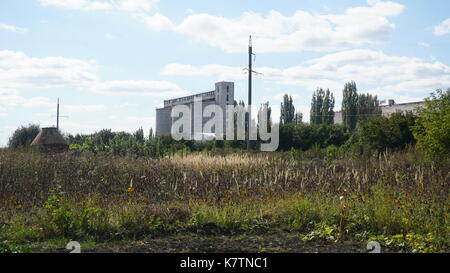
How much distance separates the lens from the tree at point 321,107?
45.6 meters

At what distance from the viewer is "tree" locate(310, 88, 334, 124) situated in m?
45.6

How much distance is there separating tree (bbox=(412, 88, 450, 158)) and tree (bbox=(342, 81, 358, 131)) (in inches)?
1129

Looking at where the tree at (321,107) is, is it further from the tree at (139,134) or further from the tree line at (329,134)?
the tree at (139,134)

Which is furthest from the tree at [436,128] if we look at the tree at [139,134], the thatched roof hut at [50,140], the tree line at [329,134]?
the tree at [139,134]

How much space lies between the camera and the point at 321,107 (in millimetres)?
46156

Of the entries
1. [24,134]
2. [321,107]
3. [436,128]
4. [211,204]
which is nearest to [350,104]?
[321,107]

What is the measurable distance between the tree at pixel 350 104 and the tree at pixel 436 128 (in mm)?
28683

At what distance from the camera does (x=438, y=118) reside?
45.6 feet

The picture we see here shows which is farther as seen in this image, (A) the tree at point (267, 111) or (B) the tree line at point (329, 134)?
(A) the tree at point (267, 111)

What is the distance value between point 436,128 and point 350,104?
102 ft

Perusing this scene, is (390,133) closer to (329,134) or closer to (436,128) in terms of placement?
(436,128)

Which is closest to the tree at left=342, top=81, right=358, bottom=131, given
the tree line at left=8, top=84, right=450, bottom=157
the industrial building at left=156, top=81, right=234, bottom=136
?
the tree line at left=8, top=84, right=450, bottom=157
